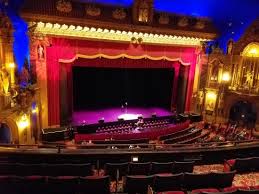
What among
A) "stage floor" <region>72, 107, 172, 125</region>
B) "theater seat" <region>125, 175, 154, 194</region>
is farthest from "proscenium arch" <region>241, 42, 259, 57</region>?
"theater seat" <region>125, 175, 154, 194</region>

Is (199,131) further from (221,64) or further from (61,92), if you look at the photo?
(61,92)

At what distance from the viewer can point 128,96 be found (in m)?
17.6

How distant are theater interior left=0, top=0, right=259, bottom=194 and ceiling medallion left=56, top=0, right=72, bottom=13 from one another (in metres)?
0.06

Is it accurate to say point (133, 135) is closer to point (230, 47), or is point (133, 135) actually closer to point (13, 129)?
point (13, 129)

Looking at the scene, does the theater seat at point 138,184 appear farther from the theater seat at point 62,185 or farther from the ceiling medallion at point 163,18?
the ceiling medallion at point 163,18

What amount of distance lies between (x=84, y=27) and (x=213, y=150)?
308 inches

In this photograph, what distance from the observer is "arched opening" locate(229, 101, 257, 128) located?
51.9ft

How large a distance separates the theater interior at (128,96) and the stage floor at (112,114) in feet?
0.25

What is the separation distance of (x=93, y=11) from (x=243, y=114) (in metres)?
11.8

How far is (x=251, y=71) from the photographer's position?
Answer: 15.2 m

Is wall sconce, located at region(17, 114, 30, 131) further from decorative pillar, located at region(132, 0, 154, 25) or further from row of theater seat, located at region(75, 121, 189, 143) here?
decorative pillar, located at region(132, 0, 154, 25)

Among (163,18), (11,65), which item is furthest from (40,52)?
(163,18)

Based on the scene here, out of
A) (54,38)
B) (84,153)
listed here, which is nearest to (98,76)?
(54,38)

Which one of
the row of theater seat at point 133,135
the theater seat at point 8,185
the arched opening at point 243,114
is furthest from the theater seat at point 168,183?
the arched opening at point 243,114
